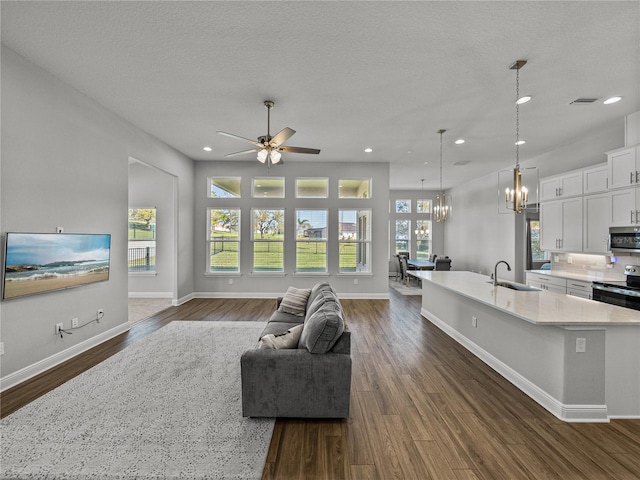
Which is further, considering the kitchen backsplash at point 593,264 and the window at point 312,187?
the window at point 312,187

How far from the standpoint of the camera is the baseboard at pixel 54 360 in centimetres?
282

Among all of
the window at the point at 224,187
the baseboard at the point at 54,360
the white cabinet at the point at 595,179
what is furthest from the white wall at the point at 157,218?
the white cabinet at the point at 595,179

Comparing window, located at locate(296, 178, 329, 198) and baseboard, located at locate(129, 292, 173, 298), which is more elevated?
window, located at locate(296, 178, 329, 198)

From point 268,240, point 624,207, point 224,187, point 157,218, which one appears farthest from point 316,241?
point 624,207

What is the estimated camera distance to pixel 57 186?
330cm

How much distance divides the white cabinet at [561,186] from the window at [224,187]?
6547 mm

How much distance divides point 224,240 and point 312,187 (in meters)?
2.53

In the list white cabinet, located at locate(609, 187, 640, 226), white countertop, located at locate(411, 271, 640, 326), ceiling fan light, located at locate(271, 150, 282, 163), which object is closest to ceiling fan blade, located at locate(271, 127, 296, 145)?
ceiling fan light, located at locate(271, 150, 282, 163)

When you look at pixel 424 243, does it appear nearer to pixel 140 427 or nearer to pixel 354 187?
pixel 354 187

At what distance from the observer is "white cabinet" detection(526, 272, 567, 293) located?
477 centimetres

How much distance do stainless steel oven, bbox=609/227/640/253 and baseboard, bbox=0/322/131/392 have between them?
732cm

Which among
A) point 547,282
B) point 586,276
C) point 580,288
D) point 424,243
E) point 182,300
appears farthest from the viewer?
point 424,243

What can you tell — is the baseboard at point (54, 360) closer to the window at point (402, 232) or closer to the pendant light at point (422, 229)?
the pendant light at point (422, 229)

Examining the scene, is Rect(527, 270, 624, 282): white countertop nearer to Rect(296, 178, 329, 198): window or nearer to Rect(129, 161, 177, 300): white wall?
Rect(296, 178, 329, 198): window
